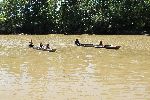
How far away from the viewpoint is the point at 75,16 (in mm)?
85562

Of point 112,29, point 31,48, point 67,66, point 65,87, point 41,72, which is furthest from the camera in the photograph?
point 112,29

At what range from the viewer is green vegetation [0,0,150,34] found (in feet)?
269

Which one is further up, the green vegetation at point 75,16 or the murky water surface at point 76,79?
the green vegetation at point 75,16

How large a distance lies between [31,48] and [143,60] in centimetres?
1809

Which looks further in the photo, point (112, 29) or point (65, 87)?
point (112, 29)

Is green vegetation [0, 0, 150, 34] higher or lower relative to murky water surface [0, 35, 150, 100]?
higher

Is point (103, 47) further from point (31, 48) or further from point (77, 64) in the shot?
point (77, 64)

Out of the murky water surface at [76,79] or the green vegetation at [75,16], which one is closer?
the murky water surface at [76,79]

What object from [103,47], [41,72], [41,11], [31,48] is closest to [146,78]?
[41,72]

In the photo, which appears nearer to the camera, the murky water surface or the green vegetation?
the murky water surface

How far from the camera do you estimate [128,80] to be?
21.9 meters

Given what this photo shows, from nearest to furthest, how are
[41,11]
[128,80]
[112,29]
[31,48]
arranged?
[128,80] → [31,48] → [112,29] → [41,11]

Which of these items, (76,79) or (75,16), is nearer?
(76,79)

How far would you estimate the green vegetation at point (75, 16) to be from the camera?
269ft
